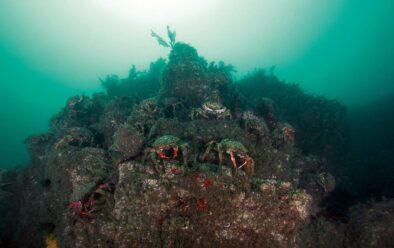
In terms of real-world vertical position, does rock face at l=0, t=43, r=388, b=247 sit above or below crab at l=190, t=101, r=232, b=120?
below

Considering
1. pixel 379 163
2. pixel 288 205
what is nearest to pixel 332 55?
pixel 379 163

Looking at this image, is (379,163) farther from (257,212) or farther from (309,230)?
(257,212)

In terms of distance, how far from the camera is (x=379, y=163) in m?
15.4

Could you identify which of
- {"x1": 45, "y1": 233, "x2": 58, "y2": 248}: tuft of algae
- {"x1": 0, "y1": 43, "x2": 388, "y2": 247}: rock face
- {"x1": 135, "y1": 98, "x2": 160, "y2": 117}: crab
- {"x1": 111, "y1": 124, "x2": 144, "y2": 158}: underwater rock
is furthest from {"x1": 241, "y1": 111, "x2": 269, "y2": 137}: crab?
{"x1": 45, "y1": 233, "x2": 58, "y2": 248}: tuft of algae

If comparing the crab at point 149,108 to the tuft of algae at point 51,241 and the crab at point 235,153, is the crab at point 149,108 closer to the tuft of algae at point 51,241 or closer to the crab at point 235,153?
the crab at point 235,153

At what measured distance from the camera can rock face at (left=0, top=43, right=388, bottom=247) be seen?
569cm

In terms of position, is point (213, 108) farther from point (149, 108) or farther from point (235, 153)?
point (235, 153)

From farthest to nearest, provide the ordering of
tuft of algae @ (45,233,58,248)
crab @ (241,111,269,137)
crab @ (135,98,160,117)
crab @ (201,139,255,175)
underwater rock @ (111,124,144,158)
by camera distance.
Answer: crab @ (135,98,160,117) < crab @ (241,111,269,137) < tuft of algae @ (45,233,58,248) < underwater rock @ (111,124,144,158) < crab @ (201,139,255,175)

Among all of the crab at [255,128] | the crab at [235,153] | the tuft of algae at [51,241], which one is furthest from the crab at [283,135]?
the tuft of algae at [51,241]

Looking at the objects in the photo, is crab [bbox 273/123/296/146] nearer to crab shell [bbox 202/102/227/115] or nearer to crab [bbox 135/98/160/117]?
crab shell [bbox 202/102/227/115]

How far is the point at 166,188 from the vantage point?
5.95 meters

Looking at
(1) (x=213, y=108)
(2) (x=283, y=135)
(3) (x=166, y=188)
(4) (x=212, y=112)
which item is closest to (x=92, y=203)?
(3) (x=166, y=188)

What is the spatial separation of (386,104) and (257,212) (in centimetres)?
2929

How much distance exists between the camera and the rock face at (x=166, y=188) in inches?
224
